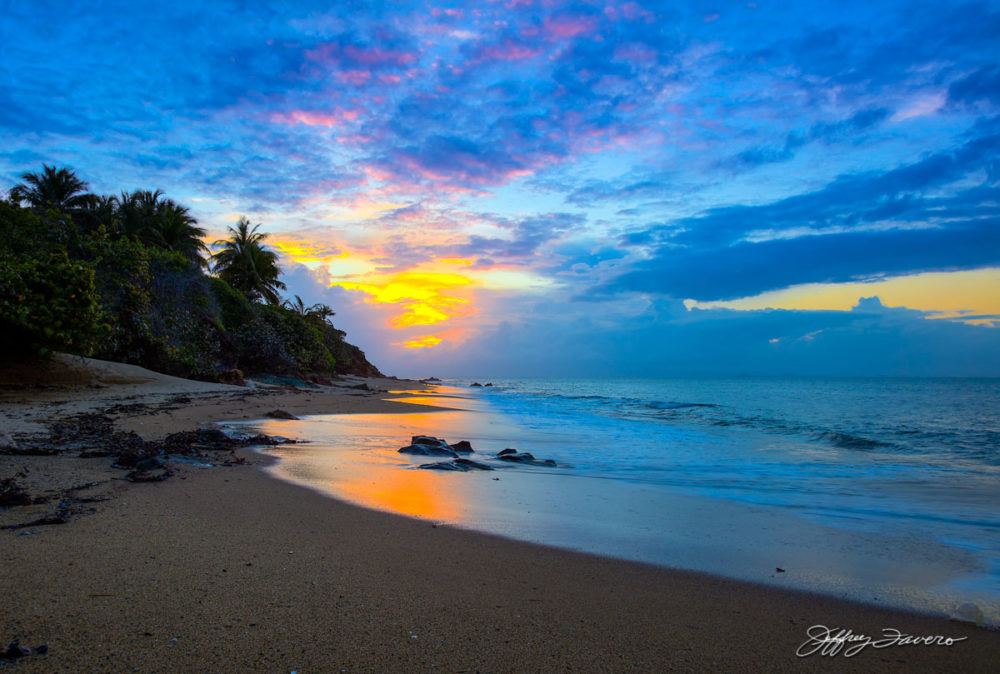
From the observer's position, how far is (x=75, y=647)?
6.11 ft

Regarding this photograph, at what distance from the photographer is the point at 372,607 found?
92.8 inches

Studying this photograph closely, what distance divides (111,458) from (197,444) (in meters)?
1.32

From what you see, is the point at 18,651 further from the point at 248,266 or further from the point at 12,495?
the point at 248,266

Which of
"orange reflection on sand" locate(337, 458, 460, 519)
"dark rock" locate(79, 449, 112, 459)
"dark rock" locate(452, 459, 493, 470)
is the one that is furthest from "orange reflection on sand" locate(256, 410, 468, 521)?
"dark rock" locate(79, 449, 112, 459)

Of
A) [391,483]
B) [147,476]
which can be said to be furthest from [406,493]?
[147,476]

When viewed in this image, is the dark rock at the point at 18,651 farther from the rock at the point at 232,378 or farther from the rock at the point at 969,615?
the rock at the point at 232,378

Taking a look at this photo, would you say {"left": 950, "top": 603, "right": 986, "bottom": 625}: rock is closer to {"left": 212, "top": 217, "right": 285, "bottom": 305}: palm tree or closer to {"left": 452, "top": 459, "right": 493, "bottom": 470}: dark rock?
{"left": 452, "top": 459, "right": 493, "bottom": 470}: dark rock

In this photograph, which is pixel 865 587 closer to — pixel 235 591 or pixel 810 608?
pixel 810 608

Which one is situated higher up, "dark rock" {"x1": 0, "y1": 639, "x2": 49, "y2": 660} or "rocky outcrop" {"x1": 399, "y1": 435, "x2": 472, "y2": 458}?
"dark rock" {"x1": 0, "y1": 639, "x2": 49, "y2": 660}
